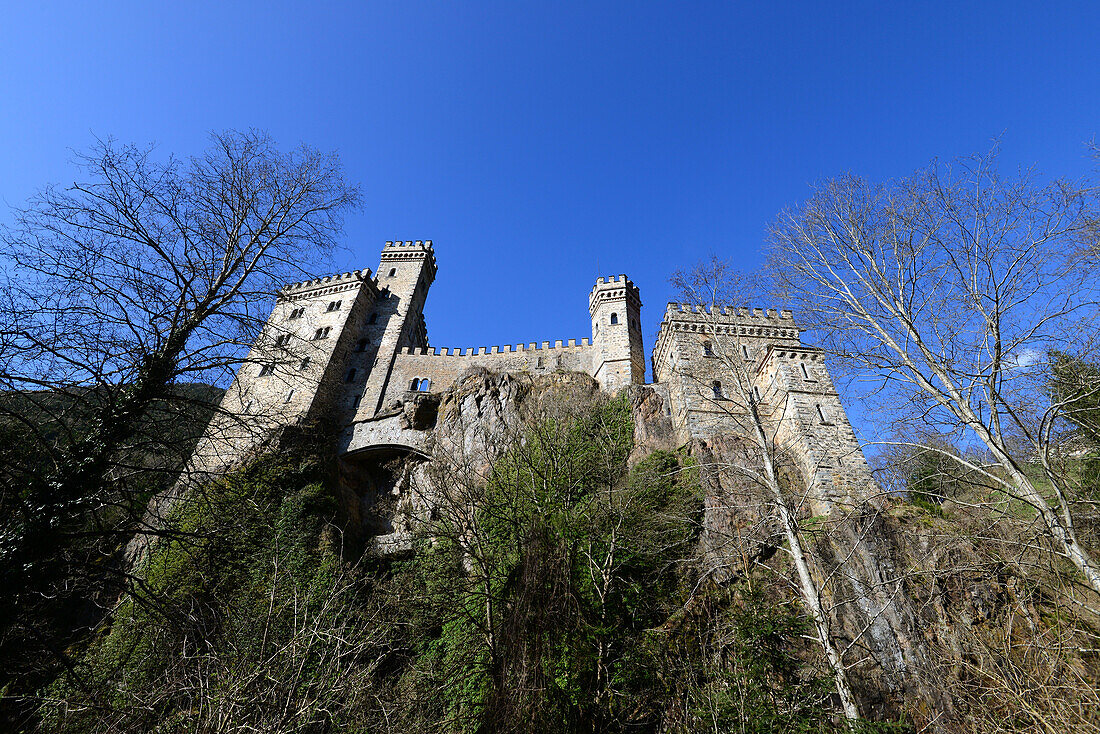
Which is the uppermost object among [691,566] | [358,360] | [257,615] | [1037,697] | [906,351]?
[358,360]

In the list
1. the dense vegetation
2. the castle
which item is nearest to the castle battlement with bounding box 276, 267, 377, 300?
the castle

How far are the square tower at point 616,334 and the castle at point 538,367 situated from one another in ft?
0.20

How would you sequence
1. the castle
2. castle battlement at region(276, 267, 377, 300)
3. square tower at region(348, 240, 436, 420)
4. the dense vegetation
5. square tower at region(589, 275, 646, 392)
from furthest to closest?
castle battlement at region(276, 267, 377, 300), square tower at region(348, 240, 436, 420), square tower at region(589, 275, 646, 392), the castle, the dense vegetation

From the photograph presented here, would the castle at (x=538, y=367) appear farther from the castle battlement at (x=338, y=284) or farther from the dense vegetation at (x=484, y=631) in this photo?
the dense vegetation at (x=484, y=631)

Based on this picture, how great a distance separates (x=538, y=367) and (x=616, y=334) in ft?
14.4

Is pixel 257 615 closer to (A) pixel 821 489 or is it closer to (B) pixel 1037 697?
(B) pixel 1037 697

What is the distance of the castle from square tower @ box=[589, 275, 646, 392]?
0.06m

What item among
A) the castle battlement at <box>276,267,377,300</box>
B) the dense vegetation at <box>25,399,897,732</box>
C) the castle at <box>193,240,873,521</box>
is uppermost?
the castle battlement at <box>276,267,377,300</box>

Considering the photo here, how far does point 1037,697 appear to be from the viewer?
6266 mm

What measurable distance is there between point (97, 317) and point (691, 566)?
443 inches

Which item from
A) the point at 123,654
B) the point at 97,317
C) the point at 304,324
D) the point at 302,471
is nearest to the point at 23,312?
the point at 97,317

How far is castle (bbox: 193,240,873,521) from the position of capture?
1697 cm

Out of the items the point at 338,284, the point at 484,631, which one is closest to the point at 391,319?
the point at 338,284

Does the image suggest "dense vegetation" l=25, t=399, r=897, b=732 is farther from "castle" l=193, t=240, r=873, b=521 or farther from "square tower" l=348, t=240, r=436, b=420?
"square tower" l=348, t=240, r=436, b=420
